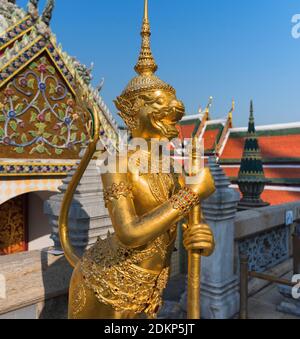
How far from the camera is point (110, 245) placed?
6.77ft

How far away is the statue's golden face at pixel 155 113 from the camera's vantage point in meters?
2.00

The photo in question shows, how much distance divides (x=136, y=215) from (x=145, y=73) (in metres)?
1.02

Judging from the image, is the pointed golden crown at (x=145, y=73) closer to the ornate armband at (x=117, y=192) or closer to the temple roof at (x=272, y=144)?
the ornate armband at (x=117, y=192)

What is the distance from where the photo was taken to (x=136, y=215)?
1.94m

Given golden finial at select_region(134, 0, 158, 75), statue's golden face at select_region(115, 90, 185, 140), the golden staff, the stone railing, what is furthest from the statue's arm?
the stone railing

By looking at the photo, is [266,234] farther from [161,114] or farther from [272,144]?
[272,144]

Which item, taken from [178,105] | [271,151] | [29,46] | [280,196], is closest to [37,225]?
[29,46]

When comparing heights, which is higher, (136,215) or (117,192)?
(117,192)

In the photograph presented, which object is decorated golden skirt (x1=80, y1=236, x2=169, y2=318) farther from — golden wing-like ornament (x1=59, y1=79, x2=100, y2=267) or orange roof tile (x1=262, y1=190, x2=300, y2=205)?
orange roof tile (x1=262, y1=190, x2=300, y2=205)

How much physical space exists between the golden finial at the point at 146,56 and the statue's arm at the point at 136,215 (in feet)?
2.69

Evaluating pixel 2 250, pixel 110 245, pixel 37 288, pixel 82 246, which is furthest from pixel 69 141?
pixel 110 245

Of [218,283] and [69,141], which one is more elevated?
[69,141]
